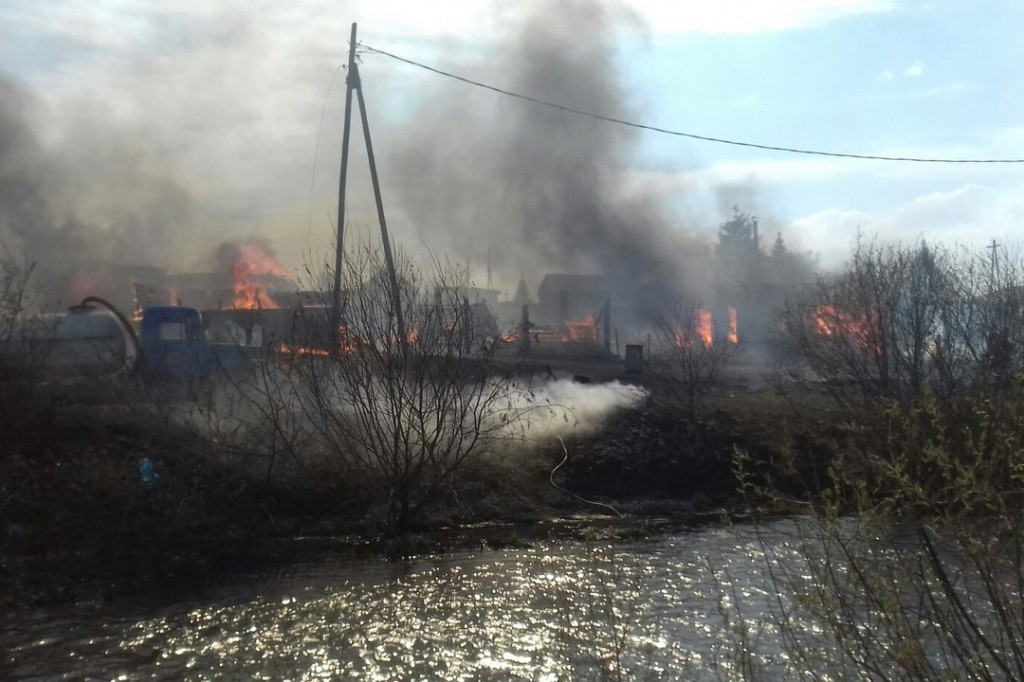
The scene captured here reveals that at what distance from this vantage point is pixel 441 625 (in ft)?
32.4

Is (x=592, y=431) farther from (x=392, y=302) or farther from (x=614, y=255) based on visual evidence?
(x=614, y=255)

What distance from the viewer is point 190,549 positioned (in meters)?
13.3

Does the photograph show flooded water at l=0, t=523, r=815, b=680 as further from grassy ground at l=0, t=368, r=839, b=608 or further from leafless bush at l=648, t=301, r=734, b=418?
leafless bush at l=648, t=301, r=734, b=418

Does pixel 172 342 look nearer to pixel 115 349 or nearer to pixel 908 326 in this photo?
pixel 115 349

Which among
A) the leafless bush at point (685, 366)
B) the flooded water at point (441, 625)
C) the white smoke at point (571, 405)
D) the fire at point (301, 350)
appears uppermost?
the fire at point (301, 350)

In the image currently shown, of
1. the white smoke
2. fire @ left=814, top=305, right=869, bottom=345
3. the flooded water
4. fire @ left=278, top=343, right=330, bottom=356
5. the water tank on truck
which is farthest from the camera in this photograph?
fire @ left=814, top=305, right=869, bottom=345

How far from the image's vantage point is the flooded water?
27.8 feet

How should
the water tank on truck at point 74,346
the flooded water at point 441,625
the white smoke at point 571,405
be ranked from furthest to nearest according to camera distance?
1. the white smoke at point 571,405
2. the water tank on truck at point 74,346
3. the flooded water at point 441,625

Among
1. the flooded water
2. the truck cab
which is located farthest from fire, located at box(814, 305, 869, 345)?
the truck cab

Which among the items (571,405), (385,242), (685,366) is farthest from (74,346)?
(685,366)

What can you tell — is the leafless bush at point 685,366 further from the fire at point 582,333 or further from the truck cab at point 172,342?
the fire at point 582,333

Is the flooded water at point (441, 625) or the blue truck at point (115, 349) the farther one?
the blue truck at point (115, 349)

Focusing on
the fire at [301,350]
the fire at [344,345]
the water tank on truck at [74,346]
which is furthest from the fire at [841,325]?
the water tank on truck at [74,346]

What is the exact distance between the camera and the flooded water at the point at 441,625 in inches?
334
